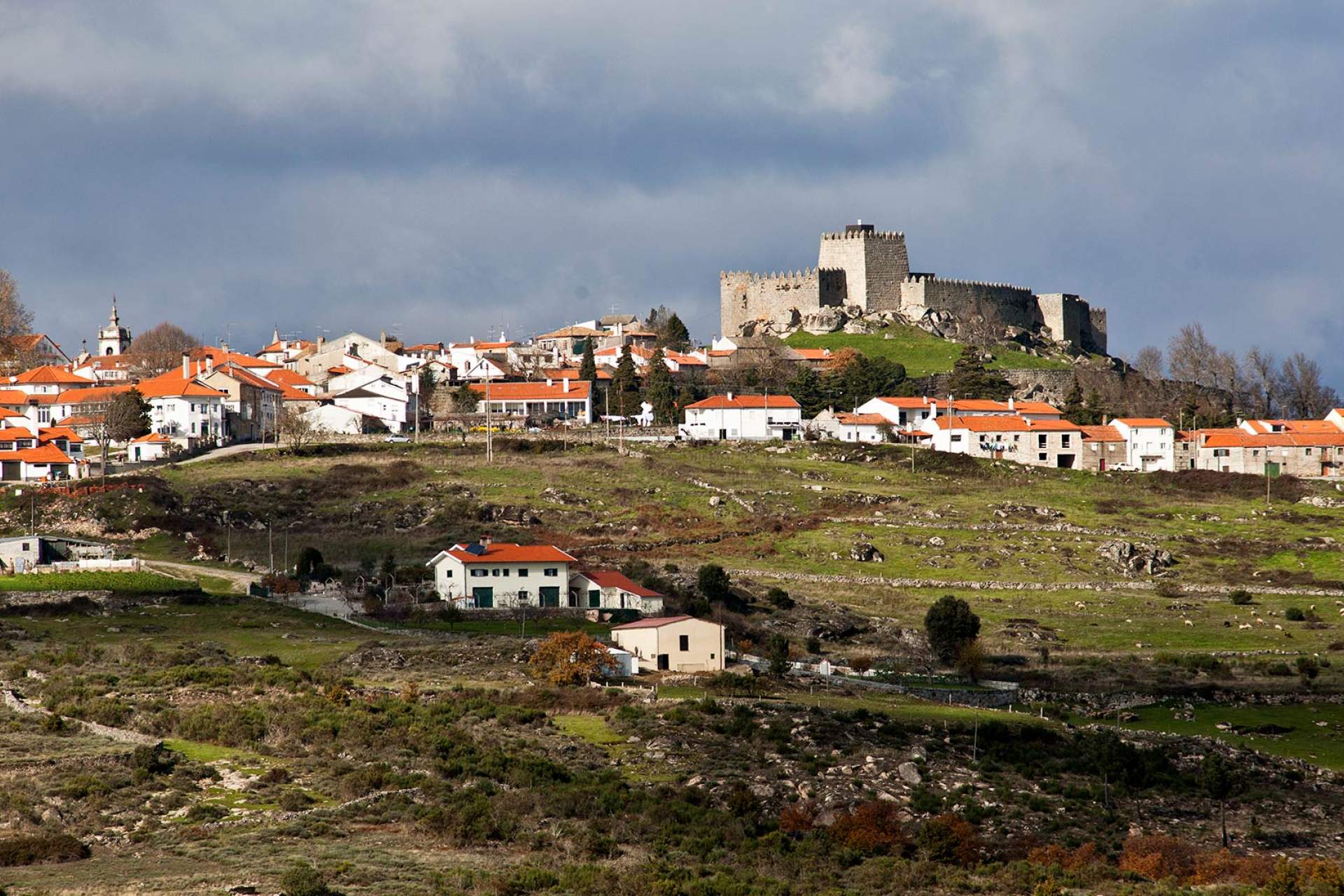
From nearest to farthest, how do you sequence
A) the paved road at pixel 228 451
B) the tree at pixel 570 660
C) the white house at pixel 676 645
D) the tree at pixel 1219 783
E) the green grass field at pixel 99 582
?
the tree at pixel 1219 783 < the tree at pixel 570 660 < the white house at pixel 676 645 < the green grass field at pixel 99 582 < the paved road at pixel 228 451

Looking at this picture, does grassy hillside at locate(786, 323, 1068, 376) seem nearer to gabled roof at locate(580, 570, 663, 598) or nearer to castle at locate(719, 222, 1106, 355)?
castle at locate(719, 222, 1106, 355)

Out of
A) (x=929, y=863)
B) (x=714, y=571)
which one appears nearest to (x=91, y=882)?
(x=929, y=863)

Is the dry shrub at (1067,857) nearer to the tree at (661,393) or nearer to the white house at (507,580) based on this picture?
the white house at (507,580)

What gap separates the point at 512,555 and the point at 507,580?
44.9 inches

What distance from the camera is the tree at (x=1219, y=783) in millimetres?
43312

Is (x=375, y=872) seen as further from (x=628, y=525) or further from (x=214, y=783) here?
(x=628, y=525)

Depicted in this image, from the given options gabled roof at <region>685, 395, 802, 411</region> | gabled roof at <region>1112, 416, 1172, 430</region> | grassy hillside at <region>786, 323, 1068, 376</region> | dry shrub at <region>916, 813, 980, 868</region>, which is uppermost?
grassy hillside at <region>786, 323, 1068, 376</region>

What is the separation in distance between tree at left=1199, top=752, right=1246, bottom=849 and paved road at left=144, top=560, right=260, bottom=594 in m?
38.8

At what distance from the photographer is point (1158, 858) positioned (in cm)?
3672

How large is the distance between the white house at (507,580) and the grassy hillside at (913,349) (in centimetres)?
6759

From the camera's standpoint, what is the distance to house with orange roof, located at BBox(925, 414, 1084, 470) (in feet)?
342

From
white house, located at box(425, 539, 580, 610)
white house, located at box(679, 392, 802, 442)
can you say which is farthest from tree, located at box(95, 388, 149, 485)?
white house, located at box(425, 539, 580, 610)

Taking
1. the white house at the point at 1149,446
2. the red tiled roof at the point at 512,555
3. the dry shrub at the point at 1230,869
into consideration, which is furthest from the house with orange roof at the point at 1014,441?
Result: the dry shrub at the point at 1230,869

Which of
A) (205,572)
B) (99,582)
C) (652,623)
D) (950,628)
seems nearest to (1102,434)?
(950,628)
